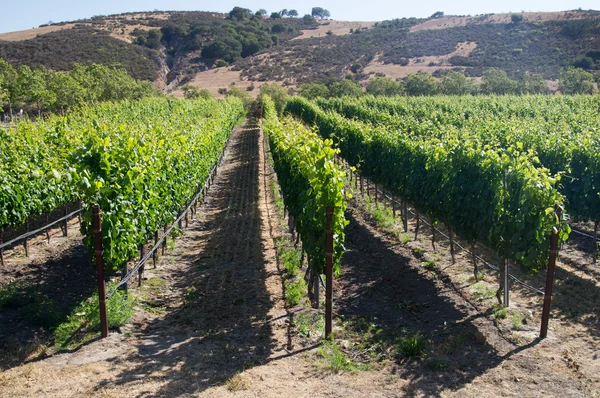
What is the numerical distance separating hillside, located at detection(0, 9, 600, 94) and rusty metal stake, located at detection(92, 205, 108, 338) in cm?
6640

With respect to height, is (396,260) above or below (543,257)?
below

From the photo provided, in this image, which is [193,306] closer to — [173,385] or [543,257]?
[173,385]

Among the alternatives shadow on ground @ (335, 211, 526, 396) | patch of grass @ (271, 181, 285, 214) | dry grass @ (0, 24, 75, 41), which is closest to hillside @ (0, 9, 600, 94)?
dry grass @ (0, 24, 75, 41)

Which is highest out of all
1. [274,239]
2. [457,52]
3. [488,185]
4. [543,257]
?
[457,52]

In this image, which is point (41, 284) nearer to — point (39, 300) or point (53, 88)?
point (39, 300)

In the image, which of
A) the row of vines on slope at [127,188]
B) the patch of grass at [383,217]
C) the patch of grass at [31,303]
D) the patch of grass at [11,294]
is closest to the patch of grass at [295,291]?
the row of vines on slope at [127,188]

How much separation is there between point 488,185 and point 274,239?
544cm

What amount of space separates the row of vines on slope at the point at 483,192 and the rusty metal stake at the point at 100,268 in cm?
530

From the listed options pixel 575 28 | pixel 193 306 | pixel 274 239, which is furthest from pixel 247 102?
pixel 193 306

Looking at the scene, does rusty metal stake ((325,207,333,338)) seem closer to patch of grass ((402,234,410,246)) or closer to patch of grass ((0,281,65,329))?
patch of grass ((0,281,65,329))

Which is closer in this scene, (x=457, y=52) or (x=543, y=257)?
(x=543, y=257)

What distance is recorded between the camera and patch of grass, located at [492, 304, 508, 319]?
24.1ft

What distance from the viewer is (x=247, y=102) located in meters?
64.6

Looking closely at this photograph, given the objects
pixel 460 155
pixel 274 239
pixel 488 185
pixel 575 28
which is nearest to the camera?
pixel 488 185
